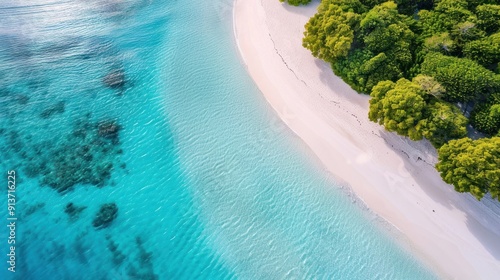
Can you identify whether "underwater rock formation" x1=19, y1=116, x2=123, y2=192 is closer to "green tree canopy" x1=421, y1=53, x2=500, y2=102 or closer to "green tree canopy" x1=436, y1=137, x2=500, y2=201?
"green tree canopy" x1=436, y1=137, x2=500, y2=201

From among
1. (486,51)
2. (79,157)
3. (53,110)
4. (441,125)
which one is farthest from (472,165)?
(53,110)

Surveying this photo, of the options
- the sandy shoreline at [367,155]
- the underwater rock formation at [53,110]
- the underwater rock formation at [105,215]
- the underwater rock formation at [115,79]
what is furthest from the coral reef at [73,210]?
the sandy shoreline at [367,155]

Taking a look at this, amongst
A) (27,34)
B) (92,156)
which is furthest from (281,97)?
(27,34)

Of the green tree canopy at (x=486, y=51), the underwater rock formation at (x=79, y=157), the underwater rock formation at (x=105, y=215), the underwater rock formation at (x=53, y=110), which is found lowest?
the underwater rock formation at (x=105, y=215)

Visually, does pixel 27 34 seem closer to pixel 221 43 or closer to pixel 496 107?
pixel 221 43

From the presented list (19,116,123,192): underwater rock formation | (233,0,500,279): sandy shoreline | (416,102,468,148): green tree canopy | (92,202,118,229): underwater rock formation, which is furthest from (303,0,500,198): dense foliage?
(92,202,118,229): underwater rock formation

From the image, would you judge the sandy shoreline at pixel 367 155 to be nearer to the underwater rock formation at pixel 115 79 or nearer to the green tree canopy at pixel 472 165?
the green tree canopy at pixel 472 165

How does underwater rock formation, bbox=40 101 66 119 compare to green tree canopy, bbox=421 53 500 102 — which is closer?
green tree canopy, bbox=421 53 500 102
